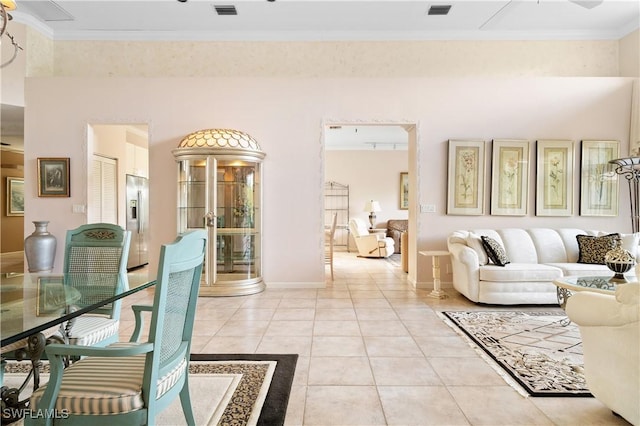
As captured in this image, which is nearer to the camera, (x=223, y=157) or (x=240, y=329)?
(x=240, y=329)

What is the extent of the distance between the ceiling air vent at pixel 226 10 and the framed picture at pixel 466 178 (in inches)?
136

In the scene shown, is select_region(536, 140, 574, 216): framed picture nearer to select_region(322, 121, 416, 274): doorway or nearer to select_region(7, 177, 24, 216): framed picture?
select_region(322, 121, 416, 274): doorway

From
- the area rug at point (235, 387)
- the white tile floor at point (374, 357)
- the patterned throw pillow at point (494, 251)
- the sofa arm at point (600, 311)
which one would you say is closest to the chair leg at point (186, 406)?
the area rug at point (235, 387)

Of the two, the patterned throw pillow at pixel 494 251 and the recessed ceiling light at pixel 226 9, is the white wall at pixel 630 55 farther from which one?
the recessed ceiling light at pixel 226 9

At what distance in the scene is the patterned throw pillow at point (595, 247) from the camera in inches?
174

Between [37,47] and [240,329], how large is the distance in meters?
5.22

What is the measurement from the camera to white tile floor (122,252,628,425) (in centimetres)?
200

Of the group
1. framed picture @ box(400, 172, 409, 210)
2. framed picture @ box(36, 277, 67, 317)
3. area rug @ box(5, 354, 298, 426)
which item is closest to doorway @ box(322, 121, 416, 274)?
framed picture @ box(400, 172, 409, 210)

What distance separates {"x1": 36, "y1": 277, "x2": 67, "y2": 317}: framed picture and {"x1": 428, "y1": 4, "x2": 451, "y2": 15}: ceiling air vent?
5150mm

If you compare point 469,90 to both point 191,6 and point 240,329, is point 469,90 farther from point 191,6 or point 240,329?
point 240,329

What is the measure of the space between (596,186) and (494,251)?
2148mm

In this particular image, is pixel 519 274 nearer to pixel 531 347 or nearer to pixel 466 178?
pixel 531 347

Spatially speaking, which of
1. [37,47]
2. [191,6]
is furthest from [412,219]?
[37,47]

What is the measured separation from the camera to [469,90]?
17.0 feet
